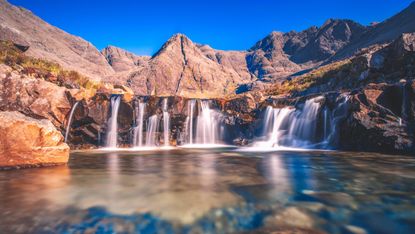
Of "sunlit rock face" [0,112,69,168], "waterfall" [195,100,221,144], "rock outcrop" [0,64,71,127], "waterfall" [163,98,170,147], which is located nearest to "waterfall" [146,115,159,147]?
"waterfall" [163,98,170,147]

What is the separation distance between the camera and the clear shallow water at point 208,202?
3.98m

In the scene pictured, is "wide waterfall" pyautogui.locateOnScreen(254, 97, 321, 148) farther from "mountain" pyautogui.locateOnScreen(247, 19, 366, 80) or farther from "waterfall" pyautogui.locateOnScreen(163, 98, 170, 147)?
"mountain" pyautogui.locateOnScreen(247, 19, 366, 80)

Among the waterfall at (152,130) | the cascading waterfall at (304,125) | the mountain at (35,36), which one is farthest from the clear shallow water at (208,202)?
the mountain at (35,36)

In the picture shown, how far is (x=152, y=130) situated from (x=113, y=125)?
304 cm

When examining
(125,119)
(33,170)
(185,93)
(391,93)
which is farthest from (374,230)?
(185,93)

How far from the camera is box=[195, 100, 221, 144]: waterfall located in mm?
22969

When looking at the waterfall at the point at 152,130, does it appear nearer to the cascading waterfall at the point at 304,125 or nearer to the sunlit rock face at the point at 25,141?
the cascading waterfall at the point at 304,125

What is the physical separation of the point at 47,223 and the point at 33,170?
563 cm

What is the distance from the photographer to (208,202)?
5.21m

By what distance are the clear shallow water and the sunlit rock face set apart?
0.64 meters

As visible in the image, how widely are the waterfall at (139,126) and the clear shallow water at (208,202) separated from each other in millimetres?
12190

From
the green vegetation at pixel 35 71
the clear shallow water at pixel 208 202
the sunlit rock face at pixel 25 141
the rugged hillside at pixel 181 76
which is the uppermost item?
the rugged hillside at pixel 181 76

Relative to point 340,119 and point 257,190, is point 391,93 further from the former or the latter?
point 257,190

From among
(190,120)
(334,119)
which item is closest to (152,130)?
(190,120)
